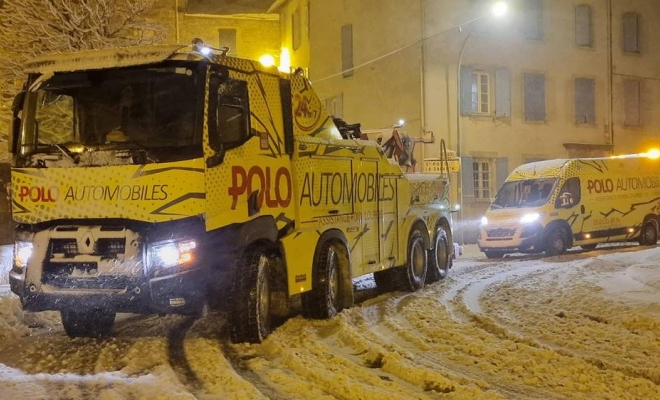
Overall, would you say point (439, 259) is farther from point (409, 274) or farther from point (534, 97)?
point (534, 97)

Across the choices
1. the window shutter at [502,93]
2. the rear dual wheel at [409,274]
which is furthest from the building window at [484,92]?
the rear dual wheel at [409,274]

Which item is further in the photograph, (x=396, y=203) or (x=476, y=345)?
(x=396, y=203)

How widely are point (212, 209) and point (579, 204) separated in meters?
15.6

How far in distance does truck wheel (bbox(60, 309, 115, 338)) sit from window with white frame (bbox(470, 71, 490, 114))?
856 inches

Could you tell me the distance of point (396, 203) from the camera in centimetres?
1270

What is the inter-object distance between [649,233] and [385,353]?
18058mm

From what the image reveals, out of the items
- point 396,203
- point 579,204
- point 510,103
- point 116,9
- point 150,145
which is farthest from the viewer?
point 510,103

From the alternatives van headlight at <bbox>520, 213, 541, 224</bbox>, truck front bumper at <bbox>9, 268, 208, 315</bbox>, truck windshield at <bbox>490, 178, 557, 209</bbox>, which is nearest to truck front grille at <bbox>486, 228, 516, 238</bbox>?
van headlight at <bbox>520, 213, 541, 224</bbox>

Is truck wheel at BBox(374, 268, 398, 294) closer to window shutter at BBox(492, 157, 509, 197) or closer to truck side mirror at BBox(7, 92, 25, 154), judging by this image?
truck side mirror at BBox(7, 92, 25, 154)

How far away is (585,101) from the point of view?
3159cm

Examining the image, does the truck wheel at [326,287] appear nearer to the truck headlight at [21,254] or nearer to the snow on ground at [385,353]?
the snow on ground at [385,353]

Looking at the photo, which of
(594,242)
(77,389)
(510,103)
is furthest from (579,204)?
(77,389)

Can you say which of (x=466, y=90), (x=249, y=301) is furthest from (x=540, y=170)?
(x=249, y=301)

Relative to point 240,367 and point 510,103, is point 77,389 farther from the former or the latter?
point 510,103
